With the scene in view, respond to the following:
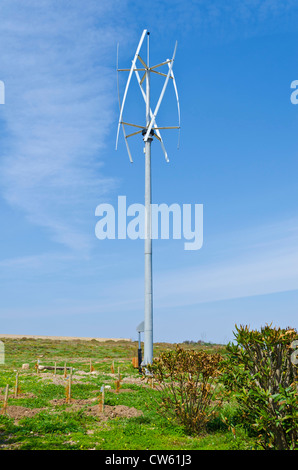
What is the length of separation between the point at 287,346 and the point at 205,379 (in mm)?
3170

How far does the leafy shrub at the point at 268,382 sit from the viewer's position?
895 cm

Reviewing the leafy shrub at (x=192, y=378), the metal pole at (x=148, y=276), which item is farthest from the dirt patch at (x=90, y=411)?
the metal pole at (x=148, y=276)

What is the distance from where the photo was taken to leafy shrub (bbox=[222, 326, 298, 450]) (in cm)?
895

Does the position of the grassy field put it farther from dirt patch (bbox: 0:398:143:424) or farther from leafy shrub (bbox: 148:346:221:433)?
leafy shrub (bbox: 148:346:221:433)

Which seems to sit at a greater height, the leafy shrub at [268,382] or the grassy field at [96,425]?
the leafy shrub at [268,382]

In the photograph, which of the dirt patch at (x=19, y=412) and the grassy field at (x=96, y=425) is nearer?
the grassy field at (x=96, y=425)

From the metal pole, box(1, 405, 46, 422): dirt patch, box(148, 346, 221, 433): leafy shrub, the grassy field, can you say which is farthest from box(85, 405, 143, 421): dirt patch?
the metal pole

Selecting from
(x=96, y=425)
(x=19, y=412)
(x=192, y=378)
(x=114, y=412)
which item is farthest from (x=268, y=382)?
(x=19, y=412)

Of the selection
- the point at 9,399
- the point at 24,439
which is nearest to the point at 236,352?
the point at 24,439

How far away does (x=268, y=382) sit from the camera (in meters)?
9.22

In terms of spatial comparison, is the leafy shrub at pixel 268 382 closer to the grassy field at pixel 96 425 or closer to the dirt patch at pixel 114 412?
the grassy field at pixel 96 425

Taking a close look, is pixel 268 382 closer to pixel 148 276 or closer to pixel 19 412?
pixel 19 412

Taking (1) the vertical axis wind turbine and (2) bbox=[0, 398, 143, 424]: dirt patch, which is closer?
(2) bbox=[0, 398, 143, 424]: dirt patch
